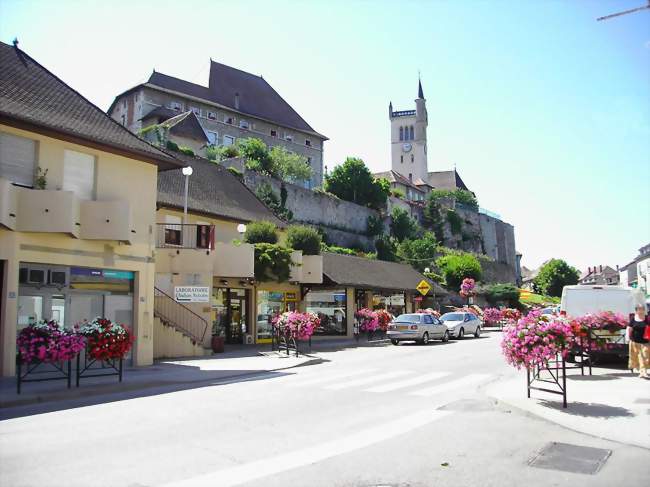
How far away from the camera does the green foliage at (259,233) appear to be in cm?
2708

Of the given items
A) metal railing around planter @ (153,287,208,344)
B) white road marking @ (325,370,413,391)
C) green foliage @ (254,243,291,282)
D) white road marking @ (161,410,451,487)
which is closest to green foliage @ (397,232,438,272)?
green foliage @ (254,243,291,282)

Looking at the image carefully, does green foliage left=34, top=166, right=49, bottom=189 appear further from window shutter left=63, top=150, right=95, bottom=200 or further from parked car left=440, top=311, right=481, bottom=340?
parked car left=440, top=311, right=481, bottom=340

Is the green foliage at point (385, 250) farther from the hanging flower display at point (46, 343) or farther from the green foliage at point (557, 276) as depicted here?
the hanging flower display at point (46, 343)

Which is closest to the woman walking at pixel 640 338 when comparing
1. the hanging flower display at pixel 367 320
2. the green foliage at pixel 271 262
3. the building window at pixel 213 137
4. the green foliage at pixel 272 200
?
the green foliage at pixel 271 262

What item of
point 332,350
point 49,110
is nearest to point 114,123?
point 49,110

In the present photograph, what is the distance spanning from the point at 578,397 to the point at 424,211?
255ft

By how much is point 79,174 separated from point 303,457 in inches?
497

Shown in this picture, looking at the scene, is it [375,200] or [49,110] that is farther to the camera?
[375,200]

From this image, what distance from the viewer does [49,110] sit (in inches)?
633

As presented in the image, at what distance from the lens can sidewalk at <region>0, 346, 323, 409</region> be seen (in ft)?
37.0

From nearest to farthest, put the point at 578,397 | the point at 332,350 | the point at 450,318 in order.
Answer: the point at 578,397 → the point at 332,350 → the point at 450,318

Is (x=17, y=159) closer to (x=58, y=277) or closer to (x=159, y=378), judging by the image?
(x=58, y=277)

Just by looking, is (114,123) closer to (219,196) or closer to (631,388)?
(219,196)

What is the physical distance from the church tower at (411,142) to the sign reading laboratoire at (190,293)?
107 metres
